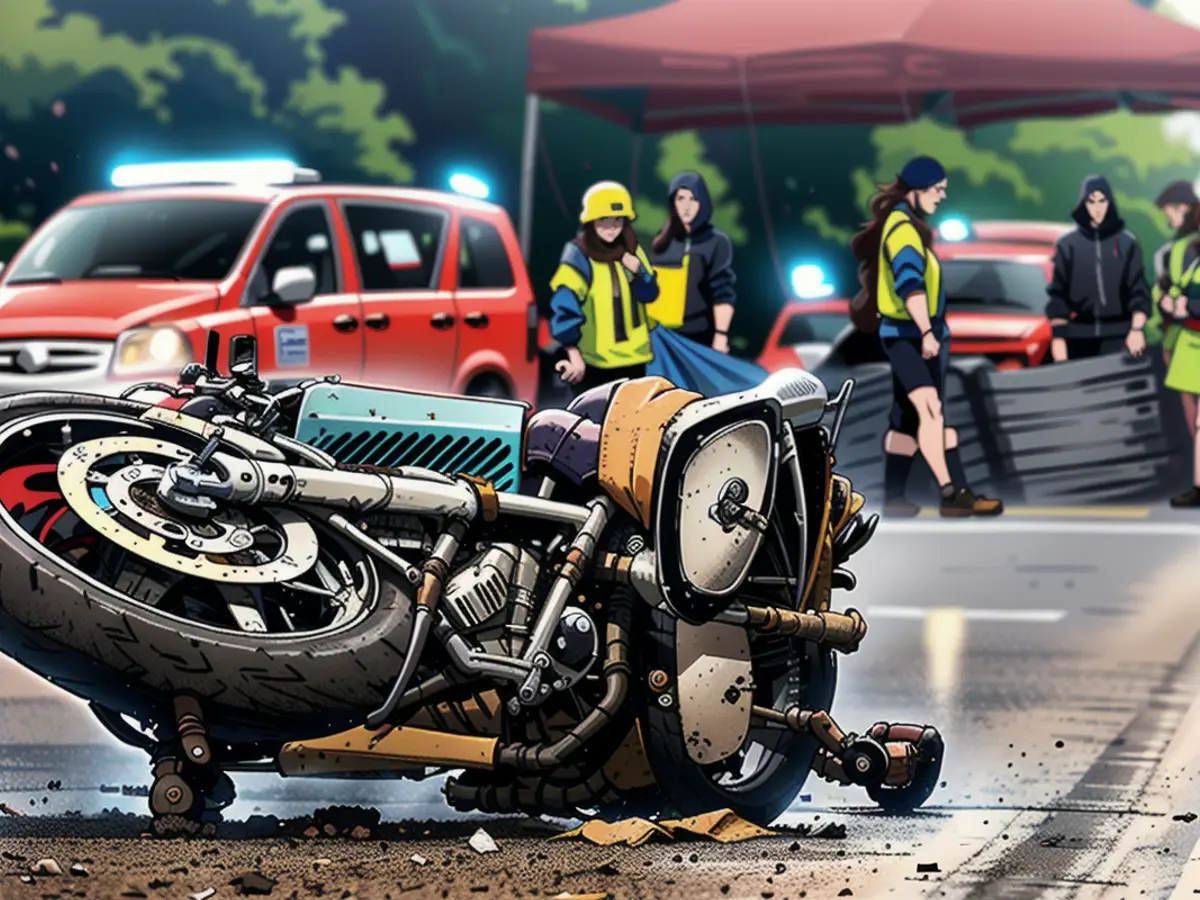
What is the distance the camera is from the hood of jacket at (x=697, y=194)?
7.76m

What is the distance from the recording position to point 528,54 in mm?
7898

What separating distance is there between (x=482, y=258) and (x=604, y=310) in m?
0.77

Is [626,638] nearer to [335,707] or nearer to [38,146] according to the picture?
[335,707]

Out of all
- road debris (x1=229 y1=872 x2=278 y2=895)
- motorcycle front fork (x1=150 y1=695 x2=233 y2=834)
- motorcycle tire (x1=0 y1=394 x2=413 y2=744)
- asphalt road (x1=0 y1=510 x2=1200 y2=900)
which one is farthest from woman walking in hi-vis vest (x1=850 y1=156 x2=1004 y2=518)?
road debris (x1=229 y1=872 x2=278 y2=895)

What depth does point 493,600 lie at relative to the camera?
530cm

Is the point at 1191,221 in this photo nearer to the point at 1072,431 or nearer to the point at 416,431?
the point at 1072,431

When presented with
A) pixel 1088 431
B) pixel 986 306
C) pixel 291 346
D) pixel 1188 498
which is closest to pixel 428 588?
pixel 291 346

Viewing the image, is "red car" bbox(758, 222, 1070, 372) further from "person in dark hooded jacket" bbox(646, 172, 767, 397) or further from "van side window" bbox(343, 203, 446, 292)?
"van side window" bbox(343, 203, 446, 292)

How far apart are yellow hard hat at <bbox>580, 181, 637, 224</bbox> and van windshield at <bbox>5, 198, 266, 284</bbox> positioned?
1138 millimetres

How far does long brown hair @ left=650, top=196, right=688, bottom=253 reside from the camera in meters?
7.50

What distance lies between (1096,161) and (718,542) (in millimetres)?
4564

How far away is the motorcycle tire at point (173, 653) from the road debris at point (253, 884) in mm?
407

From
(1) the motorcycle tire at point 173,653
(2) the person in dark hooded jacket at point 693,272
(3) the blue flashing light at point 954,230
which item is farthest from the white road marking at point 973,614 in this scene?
(1) the motorcycle tire at point 173,653

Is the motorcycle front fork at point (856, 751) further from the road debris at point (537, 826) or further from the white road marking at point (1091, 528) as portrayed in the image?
the white road marking at point (1091, 528)
